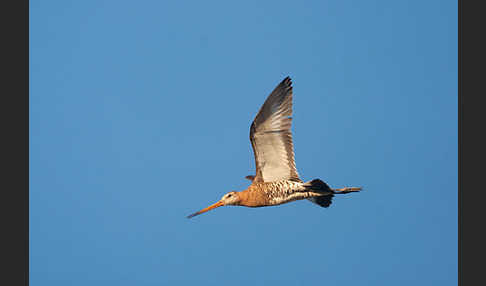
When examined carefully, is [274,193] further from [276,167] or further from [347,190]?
[347,190]

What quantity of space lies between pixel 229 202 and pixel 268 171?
24.3 inches

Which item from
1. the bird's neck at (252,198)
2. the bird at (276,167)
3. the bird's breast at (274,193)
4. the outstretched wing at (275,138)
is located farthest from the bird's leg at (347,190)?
the bird's neck at (252,198)

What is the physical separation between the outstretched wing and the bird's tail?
1.04 ft

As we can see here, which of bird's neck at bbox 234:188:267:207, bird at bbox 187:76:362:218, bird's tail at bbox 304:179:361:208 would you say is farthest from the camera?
bird's neck at bbox 234:188:267:207

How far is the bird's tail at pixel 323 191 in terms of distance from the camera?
18.2 feet

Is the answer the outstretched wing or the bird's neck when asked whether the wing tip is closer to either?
the outstretched wing

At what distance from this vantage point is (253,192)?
5.83m

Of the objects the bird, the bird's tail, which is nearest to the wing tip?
the bird

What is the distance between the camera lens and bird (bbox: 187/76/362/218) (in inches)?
224

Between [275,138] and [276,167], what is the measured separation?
1.26ft

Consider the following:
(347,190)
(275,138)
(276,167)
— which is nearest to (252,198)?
(276,167)

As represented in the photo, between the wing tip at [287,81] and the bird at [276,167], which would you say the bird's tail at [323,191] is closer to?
the bird at [276,167]

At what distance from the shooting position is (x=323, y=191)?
5648 mm

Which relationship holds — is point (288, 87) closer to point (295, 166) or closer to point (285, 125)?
point (285, 125)
